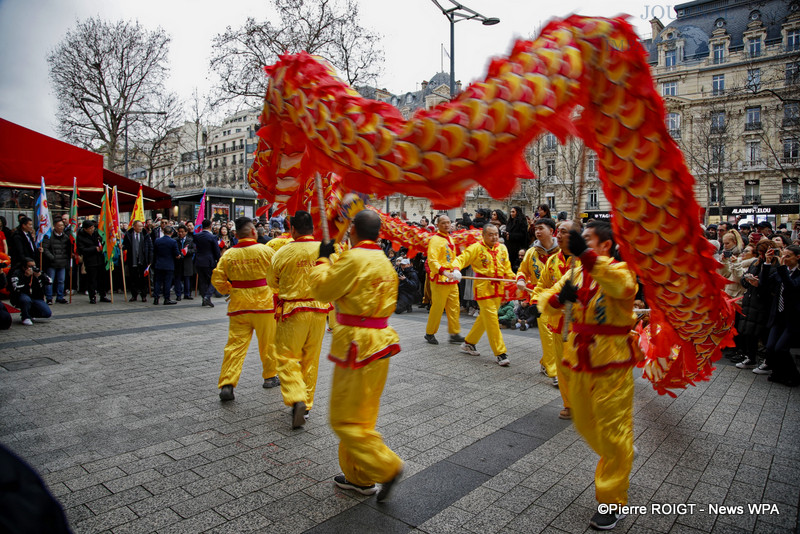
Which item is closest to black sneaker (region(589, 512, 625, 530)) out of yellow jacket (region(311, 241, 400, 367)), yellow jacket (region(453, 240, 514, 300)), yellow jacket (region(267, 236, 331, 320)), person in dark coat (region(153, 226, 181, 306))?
yellow jacket (region(311, 241, 400, 367))

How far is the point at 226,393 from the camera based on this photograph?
4.97 m

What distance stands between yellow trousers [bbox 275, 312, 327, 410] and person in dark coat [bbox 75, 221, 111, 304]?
31.4ft

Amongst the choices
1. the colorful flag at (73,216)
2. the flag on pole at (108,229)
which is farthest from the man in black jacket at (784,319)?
the colorful flag at (73,216)

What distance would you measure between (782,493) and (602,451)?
4.46ft

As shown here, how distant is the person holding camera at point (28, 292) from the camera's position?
29.7ft

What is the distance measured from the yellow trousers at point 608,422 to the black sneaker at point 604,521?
0.08 metres

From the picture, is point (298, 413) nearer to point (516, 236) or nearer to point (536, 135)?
point (536, 135)

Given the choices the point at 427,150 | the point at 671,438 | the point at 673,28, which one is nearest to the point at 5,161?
the point at 427,150

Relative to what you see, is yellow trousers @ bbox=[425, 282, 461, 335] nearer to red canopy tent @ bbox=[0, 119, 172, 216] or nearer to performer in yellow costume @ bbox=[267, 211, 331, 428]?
performer in yellow costume @ bbox=[267, 211, 331, 428]

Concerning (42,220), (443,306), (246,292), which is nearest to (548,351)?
(443,306)

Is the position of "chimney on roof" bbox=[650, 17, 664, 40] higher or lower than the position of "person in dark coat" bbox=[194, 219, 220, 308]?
higher

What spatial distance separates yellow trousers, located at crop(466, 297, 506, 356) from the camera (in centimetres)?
671

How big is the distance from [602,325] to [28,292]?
1039cm

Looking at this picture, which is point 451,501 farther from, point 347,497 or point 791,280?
point 791,280
